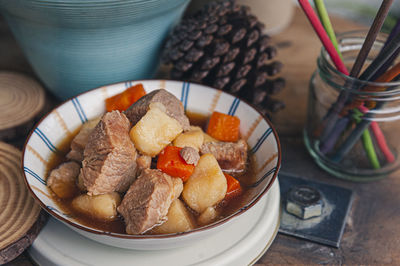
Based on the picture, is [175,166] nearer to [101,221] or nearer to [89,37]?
[101,221]

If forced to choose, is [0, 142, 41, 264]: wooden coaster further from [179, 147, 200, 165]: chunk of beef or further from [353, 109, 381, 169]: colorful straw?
[353, 109, 381, 169]: colorful straw

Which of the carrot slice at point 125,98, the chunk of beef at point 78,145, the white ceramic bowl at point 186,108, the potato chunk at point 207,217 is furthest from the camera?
the carrot slice at point 125,98

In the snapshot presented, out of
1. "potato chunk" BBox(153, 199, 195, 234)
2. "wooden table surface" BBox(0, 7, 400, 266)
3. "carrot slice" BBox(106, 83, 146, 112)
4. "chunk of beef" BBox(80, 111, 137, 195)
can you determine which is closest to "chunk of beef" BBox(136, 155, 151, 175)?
"chunk of beef" BBox(80, 111, 137, 195)

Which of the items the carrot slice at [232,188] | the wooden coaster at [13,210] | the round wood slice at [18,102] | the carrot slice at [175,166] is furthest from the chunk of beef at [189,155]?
the round wood slice at [18,102]

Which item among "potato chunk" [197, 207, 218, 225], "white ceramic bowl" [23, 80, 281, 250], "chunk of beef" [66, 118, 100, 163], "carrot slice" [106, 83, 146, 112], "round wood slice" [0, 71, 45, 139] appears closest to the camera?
"white ceramic bowl" [23, 80, 281, 250]

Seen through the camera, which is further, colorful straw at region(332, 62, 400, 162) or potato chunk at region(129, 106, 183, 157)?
colorful straw at region(332, 62, 400, 162)

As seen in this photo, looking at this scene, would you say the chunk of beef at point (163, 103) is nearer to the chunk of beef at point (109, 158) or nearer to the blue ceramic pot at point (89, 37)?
the chunk of beef at point (109, 158)

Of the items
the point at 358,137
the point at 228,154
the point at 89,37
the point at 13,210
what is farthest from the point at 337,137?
the point at 13,210
